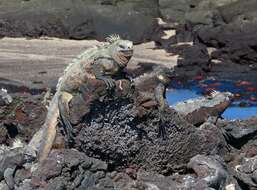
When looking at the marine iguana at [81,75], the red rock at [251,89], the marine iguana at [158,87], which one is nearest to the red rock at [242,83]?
the red rock at [251,89]

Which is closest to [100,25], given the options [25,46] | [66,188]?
[25,46]

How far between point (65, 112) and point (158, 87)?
3.00 ft

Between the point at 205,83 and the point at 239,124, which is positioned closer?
the point at 239,124

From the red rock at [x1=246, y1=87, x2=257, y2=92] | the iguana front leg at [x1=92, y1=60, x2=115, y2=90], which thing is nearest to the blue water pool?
the red rock at [x1=246, y1=87, x2=257, y2=92]

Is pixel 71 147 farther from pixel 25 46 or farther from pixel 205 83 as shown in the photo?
pixel 25 46

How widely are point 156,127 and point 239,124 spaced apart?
1102mm

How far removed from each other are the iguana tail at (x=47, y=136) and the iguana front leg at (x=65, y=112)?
9 cm

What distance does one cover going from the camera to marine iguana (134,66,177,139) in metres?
5.11

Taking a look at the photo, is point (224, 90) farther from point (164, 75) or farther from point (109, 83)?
point (109, 83)

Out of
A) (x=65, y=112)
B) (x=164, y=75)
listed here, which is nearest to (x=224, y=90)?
(x=164, y=75)

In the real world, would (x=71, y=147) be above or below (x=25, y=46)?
above

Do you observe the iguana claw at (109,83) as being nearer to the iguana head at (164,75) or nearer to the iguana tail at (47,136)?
the iguana tail at (47,136)

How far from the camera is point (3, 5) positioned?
23.9 meters

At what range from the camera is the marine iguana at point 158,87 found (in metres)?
5.11
